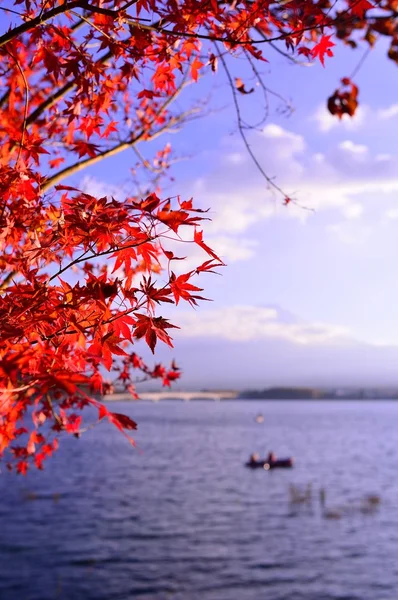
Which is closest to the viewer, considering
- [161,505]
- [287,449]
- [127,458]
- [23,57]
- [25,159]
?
[25,159]

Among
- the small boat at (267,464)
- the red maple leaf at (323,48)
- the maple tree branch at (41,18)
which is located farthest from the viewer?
the small boat at (267,464)

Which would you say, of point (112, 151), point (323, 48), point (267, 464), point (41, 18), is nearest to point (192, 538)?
point (112, 151)

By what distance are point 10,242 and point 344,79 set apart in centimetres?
258

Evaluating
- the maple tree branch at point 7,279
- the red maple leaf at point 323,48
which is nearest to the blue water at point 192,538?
the maple tree branch at point 7,279

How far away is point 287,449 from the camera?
58469 mm

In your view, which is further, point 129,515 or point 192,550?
point 129,515

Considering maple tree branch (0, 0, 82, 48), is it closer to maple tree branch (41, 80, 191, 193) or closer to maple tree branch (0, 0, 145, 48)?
maple tree branch (0, 0, 145, 48)

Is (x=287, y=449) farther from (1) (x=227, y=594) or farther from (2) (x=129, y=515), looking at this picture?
Answer: (1) (x=227, y=594)

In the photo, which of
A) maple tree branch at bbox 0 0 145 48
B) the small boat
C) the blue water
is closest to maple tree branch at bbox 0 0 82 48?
maple tree branch at bbox 0 0 145 48

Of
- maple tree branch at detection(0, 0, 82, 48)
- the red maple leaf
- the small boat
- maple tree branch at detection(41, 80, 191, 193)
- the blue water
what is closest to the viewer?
maple tree branch at detection(0, 0, 82, 48)

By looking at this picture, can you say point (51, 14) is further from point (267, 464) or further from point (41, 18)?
point (267, 464)

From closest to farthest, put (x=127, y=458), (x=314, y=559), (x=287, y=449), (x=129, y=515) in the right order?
(x=314, y=559) → (x=129, y=515) → (x=127, y=458) → (x=287, y=449)

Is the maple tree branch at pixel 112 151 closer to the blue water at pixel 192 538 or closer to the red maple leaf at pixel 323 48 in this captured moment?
the red maple leaf at pixel 323 48

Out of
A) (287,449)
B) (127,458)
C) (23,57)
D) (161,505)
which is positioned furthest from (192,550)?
(287,449)
